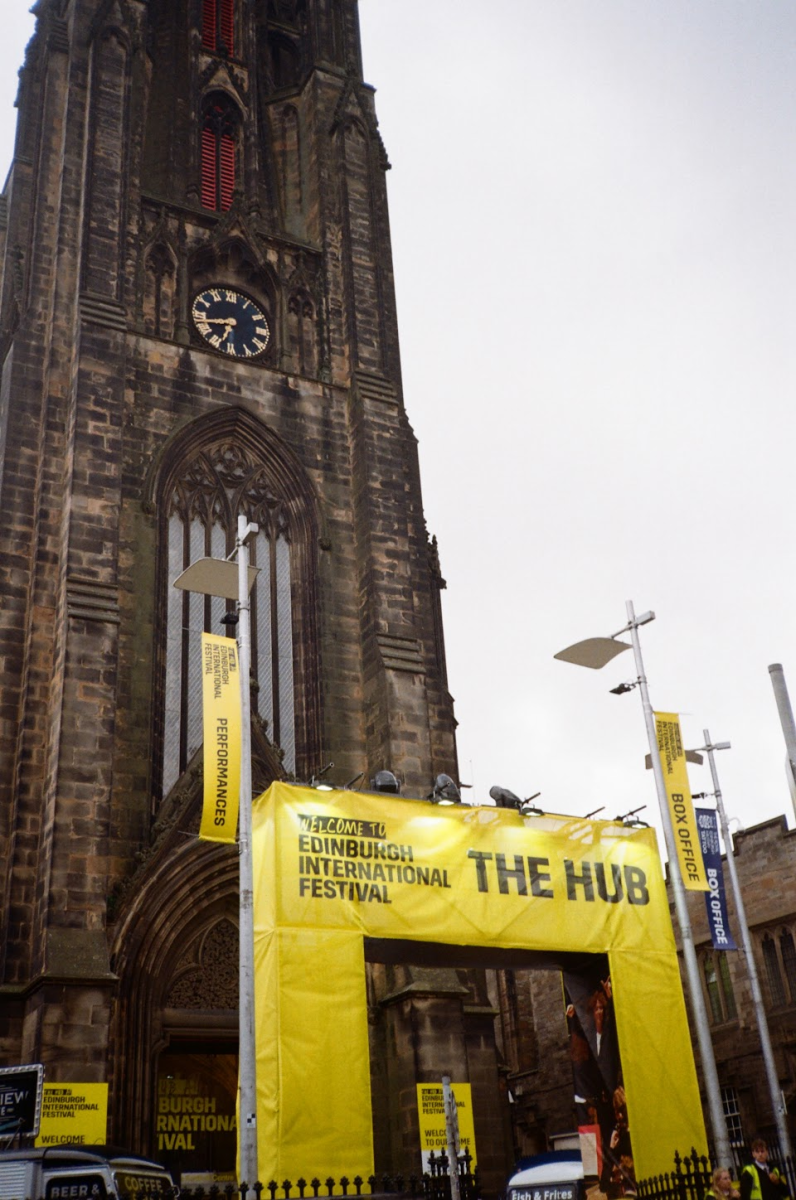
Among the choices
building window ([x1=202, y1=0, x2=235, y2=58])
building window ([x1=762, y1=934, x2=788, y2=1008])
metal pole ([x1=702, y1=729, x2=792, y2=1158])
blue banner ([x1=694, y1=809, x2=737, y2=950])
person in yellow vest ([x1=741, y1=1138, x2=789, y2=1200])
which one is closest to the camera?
person in yellow vest ([x1=741, y1=1138, x2=789, y2=1200])

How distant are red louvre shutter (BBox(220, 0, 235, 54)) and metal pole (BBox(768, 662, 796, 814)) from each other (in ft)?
86.2

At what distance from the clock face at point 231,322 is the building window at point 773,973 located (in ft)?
67.7

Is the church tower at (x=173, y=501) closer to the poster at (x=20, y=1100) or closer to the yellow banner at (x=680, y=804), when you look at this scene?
the poster at (x=20, y=1100)

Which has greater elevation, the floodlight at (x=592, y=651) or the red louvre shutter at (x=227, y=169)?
the red louvre shutter at (x=227, y=169)

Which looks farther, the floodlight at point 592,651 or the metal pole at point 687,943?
the floodlight at point 592,651

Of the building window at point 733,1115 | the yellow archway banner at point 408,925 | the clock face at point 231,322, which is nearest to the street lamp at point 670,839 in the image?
the yellow archway banner at point 408,925

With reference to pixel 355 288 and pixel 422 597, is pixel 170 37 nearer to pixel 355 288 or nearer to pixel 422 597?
pixel 355 288

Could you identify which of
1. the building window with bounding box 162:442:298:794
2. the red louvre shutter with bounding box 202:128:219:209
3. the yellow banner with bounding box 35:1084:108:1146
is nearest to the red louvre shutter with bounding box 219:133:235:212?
the red louvre shutter with bounding box 202:128:219:209

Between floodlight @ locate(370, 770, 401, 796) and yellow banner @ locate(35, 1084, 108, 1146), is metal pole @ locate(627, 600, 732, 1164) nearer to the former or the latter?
floodlight @ locate(370, 770, 401, 796)

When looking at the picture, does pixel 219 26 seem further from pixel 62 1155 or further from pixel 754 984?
pixel 62 1155

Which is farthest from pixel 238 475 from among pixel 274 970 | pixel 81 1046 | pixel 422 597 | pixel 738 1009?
pixel 738 1009

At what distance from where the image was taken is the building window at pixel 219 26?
120ft

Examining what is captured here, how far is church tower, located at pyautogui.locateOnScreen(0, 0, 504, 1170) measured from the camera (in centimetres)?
2164

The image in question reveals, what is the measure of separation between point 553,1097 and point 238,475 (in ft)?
81.3
